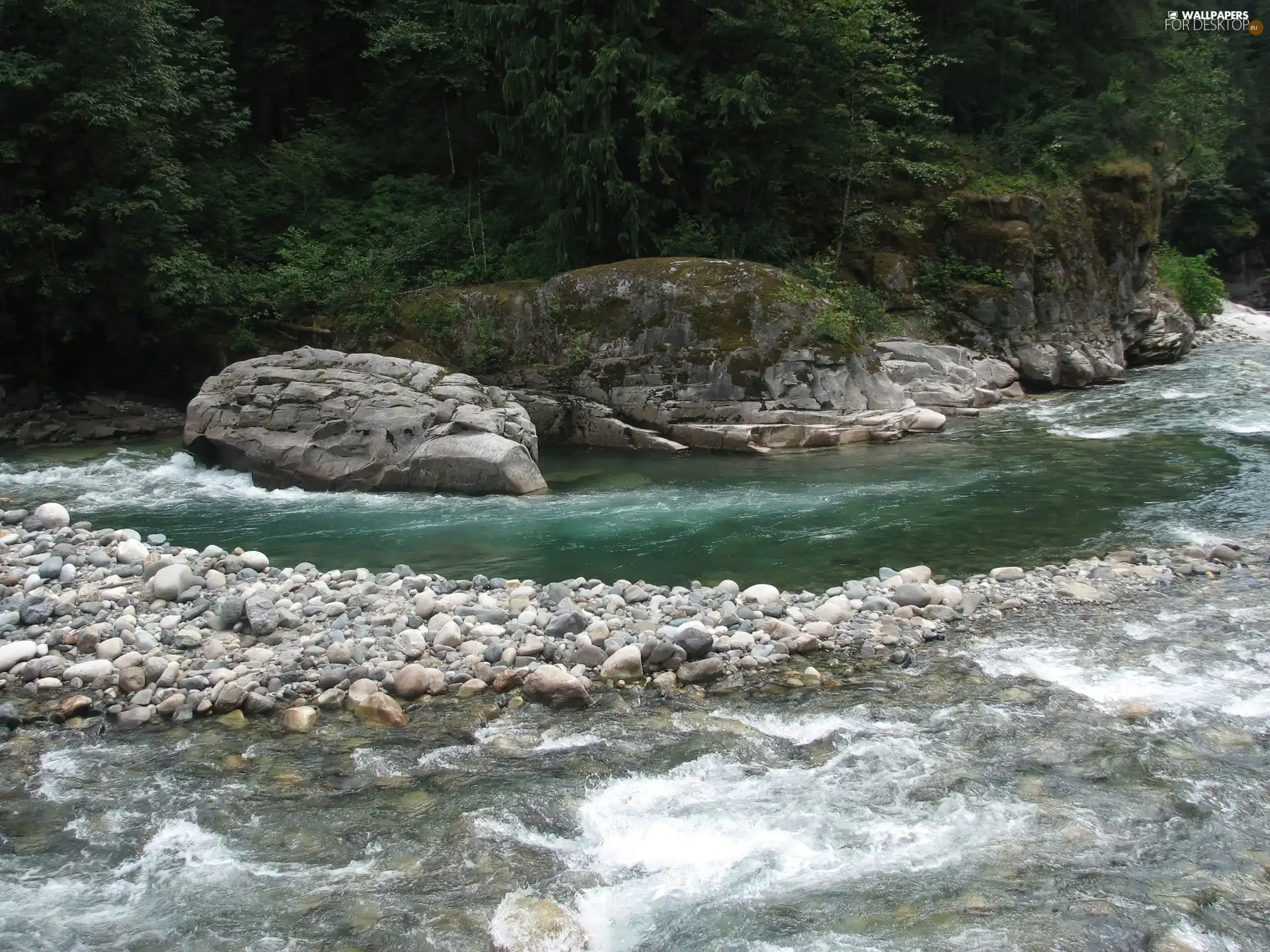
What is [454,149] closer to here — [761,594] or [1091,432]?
[1091,432]

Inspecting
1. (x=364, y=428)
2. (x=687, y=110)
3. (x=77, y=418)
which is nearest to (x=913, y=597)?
(x=364, y=428)

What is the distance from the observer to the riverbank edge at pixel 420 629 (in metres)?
6.64

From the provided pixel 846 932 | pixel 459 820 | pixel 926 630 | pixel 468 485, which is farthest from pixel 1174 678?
pixel 468 485

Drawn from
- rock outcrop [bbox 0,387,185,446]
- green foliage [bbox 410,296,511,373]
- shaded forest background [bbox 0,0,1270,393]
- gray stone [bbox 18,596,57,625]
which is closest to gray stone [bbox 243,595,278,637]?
gray stone [bbox 18,596,57,625]

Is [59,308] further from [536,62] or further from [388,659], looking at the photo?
[388,659]

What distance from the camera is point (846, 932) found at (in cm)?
427

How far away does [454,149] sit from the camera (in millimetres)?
24594

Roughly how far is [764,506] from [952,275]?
12.0m

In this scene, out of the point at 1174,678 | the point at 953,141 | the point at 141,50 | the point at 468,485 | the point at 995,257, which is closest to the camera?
the point at 1174,678

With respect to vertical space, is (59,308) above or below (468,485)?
above

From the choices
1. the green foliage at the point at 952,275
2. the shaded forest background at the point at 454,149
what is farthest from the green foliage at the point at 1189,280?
the green foliage at the point at 952,275

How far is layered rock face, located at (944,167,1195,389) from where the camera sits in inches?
829

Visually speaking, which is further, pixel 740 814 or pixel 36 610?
pixel 36 610

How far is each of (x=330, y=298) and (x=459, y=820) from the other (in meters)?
15.6
